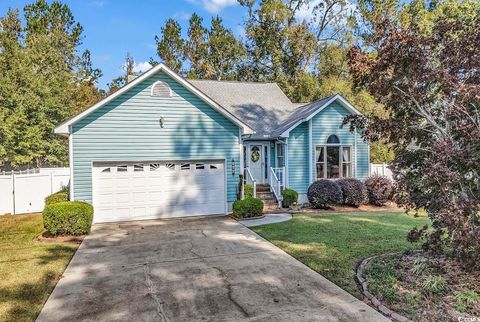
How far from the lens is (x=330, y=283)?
5695 mm

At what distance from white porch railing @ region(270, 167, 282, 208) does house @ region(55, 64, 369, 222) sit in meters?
0.07

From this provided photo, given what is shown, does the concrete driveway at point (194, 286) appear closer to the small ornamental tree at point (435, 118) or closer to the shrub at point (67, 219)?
the shrub at point (67, 219)

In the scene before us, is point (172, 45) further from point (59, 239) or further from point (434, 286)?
point (434, 286)

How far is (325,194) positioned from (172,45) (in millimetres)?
27508

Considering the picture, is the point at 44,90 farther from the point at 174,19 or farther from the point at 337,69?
the point at 337,69

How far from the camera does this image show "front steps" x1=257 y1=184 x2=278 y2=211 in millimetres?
14633

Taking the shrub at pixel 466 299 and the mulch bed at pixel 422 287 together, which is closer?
the mulch bed at pixel 422 287

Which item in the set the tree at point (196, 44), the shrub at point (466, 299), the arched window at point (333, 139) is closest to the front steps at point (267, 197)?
the arched window at point (333, 139)

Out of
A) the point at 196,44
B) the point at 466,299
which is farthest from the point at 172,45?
the point at 466,299

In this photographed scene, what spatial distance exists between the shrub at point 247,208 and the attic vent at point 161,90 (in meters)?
4.95

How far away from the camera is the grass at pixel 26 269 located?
16.5ft

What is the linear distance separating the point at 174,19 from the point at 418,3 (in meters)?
24.3

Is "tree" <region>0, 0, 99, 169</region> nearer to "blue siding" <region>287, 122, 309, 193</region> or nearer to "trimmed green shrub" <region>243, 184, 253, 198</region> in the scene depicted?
"trimmed green shrub" <region>243, 184, 253, 198</region>

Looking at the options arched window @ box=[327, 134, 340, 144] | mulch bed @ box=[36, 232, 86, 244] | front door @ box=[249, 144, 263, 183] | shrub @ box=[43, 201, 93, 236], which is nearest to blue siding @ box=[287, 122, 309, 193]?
arched window @ box=[327, 134, 340, 144]
